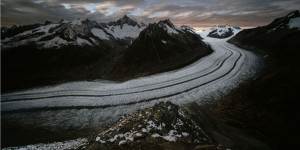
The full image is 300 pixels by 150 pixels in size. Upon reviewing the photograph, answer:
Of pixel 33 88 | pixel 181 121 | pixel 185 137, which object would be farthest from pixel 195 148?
pixel 33 88

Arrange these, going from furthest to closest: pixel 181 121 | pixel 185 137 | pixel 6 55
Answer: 1. pixel 6 55
2. pixel 181 121
3. pixel 185 137

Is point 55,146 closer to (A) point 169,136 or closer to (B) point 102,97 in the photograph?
(A) point 169,136

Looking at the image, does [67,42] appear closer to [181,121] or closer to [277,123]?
[181,121]

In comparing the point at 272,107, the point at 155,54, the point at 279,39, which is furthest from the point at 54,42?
the point at 279,39

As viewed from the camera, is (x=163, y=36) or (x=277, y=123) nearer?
(x=277, y=123)

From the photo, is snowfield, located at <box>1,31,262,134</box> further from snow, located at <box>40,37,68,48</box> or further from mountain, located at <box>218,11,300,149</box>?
snow, located at <box>40,37,68,48</box>

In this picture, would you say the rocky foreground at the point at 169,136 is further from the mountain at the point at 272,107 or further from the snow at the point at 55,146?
the snow at the point at 55,146

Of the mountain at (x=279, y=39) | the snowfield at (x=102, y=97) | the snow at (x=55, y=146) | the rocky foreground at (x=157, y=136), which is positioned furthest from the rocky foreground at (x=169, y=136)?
the mountain at (x=279, y=39)
